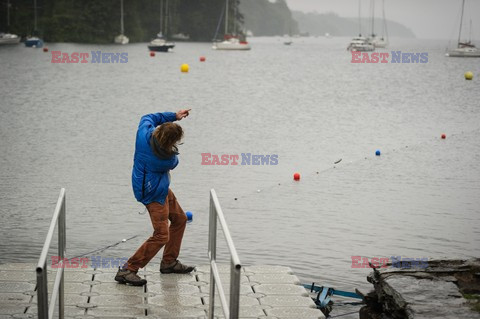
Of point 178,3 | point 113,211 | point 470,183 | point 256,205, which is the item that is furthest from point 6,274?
point 178,3

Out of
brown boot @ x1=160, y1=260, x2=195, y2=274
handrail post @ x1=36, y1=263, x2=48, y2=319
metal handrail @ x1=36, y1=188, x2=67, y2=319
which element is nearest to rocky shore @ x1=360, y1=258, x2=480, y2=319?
Result: brown boot @ x1=160, y1=260, x2=195, y2=274

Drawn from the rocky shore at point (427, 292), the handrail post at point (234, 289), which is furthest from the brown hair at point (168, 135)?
the rocky shore at point (427, 292)

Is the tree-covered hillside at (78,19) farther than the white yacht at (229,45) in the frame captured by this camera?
No

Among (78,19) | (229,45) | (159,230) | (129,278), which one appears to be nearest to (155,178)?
(159,230)

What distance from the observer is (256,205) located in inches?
585

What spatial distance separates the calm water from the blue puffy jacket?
366cm

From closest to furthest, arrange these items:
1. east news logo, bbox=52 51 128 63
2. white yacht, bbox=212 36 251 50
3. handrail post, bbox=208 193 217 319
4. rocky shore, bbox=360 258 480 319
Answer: handrail post, bbox=208 193 217 319 → rocky shore, bbox=360 258 480 319 → east news logo, bbox=52 51 128 63 → white yacht, bbox=212 36 251 50

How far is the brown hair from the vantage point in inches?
270

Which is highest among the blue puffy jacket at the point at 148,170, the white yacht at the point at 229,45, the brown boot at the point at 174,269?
the white yacht at the point at 229,45

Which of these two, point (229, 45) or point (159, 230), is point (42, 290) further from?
point (229, 45)

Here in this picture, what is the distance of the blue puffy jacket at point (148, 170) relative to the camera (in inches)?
279

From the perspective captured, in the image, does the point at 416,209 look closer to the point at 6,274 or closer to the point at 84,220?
the point at 84,220

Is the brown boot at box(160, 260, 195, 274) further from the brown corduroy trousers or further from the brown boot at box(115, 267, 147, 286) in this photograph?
the brown boot at box(115, 267, 147, 286)

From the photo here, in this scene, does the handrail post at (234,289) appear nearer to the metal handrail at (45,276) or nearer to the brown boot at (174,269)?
the metal handrail at (45,276)
